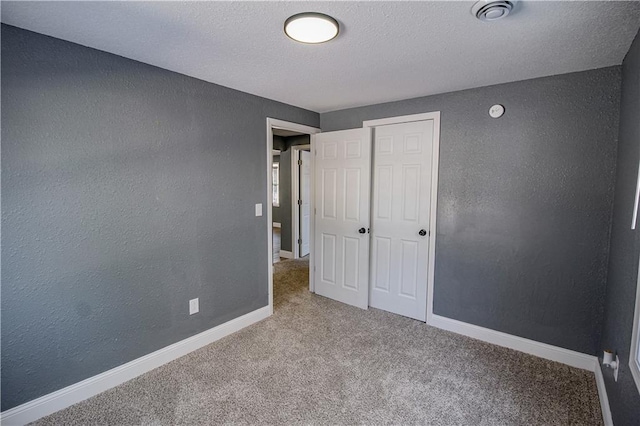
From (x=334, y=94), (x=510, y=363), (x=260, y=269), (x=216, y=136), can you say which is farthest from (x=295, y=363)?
(x=334, y=94)

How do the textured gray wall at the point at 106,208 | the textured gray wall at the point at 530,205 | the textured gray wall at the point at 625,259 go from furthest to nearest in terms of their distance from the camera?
the textured gray wall at the point at 530,205 → the textured gray wall at the point at 106,208 → the textured gray wall at the point at 625,259

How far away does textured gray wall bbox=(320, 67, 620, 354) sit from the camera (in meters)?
2.27

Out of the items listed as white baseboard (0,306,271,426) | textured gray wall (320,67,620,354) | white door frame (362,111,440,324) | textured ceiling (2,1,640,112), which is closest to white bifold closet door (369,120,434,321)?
white door frame (362,111,440,324)

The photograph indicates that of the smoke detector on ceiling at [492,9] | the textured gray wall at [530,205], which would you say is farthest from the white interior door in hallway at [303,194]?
the smoke detector on ceiling at [492,9]

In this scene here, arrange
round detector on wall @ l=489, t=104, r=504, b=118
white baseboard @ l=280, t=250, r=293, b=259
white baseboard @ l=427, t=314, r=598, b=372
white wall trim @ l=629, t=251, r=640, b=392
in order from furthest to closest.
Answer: white baseboard @ l=280, t=250, r=293, b=259, round detector on wall @ l=489, t=104, r=504, b=118, white baseboard @ l=427, t=314, r=598, b=372, white wall trim @ l=629, t=251, r=640, b=392

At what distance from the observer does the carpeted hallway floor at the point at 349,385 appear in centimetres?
188

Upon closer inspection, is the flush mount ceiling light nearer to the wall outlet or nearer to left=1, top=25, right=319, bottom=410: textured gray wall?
left=1, top=25, right=319, bottom=410: textured gray wall

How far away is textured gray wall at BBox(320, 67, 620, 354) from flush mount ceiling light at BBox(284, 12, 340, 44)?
5.46ft

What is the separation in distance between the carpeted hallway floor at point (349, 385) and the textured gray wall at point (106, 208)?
33cm

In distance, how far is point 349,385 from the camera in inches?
85.1

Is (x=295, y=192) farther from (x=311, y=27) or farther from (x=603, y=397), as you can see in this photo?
(x=603, y=397)

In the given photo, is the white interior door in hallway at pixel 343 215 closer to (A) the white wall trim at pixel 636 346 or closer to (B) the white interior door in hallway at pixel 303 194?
(B) the white interior door in hallway at pixel 303 194

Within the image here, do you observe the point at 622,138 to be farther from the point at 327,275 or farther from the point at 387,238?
the point at 327,275

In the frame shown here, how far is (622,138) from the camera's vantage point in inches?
80.1
